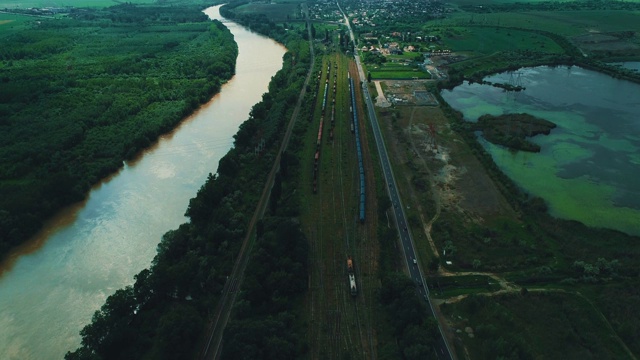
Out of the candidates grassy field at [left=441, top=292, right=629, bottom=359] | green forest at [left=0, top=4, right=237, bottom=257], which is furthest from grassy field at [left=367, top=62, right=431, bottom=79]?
grassy field at [left=441, top=292, right=629, bottom=359]

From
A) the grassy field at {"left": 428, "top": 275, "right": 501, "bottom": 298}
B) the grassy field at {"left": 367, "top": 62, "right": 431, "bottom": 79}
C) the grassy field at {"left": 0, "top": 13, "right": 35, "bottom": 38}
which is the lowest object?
the grassy field at {"left": 428, "top": 275, "right": 501, "bottom": 298}

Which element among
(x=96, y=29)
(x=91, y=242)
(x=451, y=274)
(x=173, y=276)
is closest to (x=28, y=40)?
(x=96, y=29)

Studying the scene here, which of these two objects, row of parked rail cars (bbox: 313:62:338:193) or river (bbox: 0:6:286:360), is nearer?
river (bbox: 0:6:286:360)

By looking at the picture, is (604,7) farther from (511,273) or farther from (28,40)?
(28,40)

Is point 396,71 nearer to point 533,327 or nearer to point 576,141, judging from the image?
point 576,141

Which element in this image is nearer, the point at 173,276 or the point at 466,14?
the point at 173,276

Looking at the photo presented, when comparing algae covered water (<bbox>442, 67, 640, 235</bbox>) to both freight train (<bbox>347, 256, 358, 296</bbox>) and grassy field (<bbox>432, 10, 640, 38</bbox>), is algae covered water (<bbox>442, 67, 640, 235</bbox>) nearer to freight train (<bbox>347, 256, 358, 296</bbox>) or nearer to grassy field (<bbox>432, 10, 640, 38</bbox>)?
freight train (<bbox>347, 256, 358, 296</bbox>)

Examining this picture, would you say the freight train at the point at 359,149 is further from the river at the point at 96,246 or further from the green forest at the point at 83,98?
the green forest at the point at 83,98

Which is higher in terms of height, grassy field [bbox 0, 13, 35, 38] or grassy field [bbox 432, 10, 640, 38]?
grassy field [bbox 0, 13, 35, 38]
